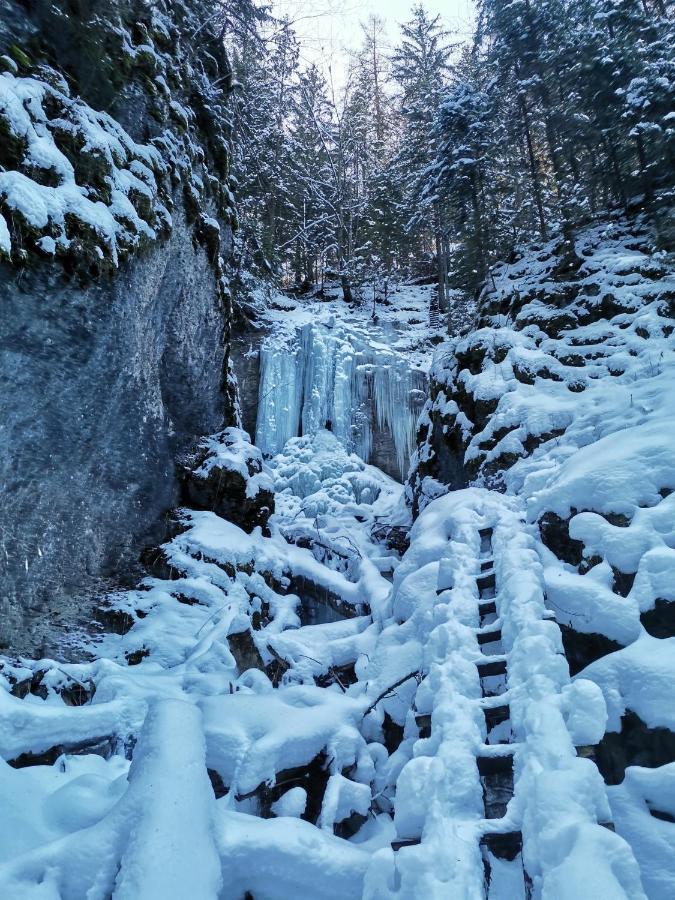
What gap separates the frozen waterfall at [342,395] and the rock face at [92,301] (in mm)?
6079

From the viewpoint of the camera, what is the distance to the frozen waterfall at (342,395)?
13.5 metres

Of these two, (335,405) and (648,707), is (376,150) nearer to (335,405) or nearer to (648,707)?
(335,405)

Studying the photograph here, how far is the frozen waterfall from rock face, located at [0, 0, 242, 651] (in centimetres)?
608

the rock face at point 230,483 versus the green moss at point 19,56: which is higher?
the green moss at point 19,56

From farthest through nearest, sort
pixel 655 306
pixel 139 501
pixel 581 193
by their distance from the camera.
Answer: pixel 581 193, pixel 655 306, pixel 139 501

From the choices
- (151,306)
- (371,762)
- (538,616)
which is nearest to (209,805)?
(371,762)

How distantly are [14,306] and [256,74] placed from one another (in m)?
12.0

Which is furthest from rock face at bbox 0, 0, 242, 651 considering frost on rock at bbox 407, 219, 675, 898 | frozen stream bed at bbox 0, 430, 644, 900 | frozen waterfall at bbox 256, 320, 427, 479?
frozen waterfall at bbox 256, 320, 427, 479

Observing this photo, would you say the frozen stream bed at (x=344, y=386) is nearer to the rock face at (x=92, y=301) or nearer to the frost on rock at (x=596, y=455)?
the frost on rock at (x=596, y=455)

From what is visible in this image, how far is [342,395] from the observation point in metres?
13.9

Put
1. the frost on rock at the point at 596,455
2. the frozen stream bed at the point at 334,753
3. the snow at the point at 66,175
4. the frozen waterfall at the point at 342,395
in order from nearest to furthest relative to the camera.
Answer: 1. the frozen stream bed at the point at 334,753
2. the frost on rock at the point at 596,455
3. the snow at the point at 66,175
4. the frozen waterfall at the point at 342,395

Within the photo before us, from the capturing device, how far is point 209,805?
2.20 meters

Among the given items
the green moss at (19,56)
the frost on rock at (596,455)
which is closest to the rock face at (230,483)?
the frost on rock at (596,455)

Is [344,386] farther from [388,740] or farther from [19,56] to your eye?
[388,740]
